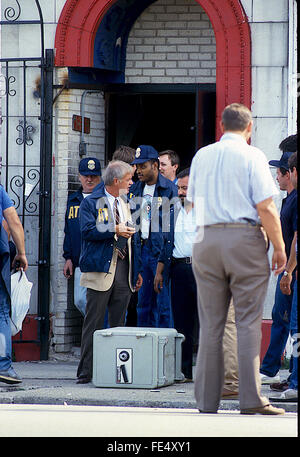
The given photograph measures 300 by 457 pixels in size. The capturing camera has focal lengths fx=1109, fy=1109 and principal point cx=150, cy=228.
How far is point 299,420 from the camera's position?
21.2 ft

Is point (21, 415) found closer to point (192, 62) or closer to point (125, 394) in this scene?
point (125, 394)

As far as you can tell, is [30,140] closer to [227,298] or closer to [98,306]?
[98,306]

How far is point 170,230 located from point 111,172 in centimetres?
73

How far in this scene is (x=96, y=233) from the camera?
31.1 ft

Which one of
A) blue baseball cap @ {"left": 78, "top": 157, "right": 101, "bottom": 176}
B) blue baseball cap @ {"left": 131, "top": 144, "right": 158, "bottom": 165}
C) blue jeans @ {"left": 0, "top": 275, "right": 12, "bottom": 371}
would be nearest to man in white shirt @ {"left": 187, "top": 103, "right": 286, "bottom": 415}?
blue jeans @ {"left": 0, "top": 275, "right": 12, "bottom": 371}

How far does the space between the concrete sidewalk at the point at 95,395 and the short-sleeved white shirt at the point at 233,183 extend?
179 cm

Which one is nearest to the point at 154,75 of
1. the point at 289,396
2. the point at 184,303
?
the point at 184,303

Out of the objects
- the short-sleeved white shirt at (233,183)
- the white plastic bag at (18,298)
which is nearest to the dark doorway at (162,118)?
the white plastic bag at (18,298)

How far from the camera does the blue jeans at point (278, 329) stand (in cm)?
905

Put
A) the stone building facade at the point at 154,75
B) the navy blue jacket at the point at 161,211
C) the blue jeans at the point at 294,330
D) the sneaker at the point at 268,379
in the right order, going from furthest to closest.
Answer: the stone building facade at the point at 154,75, the navy blue jacket at the point at 161,211, the sneaker at the point at 268,379, the blue jeans at the point at 294,330

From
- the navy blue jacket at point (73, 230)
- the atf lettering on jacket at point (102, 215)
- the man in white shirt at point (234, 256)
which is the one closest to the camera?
the man in white shirt at point (234, 256)

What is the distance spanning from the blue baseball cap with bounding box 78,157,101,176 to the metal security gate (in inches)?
15.9

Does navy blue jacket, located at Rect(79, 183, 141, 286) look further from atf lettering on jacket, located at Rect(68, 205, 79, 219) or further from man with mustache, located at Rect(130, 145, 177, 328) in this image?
atf lettering on jacket, located at Rect(68, 205, 79, 219)

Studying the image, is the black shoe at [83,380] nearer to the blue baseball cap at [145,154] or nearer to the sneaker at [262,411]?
the blue baseball cap at [145,154]
